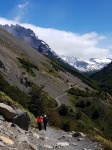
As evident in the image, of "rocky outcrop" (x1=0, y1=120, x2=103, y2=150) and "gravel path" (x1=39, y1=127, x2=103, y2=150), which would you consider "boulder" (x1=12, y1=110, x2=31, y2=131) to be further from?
"gravel path" (x1=39, y1=127, x2=103, y2=150)

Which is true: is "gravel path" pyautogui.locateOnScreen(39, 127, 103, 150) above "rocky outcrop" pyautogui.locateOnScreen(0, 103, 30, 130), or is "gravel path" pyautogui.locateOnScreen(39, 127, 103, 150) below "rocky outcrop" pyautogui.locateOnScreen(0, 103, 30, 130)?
below

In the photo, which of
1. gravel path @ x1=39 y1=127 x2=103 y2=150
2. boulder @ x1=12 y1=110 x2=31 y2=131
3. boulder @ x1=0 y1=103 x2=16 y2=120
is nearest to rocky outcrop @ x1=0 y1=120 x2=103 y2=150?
gravel path @ x1=39 y1=127 x2=103 y2=150

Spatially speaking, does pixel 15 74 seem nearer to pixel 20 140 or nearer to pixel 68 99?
pixel 68 99

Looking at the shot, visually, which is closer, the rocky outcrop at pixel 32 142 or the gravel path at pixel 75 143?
the rocky outcrop at pixel 32 142

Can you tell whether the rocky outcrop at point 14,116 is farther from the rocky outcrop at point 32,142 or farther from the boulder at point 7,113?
the rocky outcrop at point 32,142

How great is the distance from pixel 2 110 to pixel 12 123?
1.81 metres

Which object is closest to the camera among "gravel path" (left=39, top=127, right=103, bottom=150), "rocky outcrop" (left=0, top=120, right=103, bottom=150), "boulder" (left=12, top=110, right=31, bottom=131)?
"rocky outcrop" (left=0, top=120, right=103, bottom=150)

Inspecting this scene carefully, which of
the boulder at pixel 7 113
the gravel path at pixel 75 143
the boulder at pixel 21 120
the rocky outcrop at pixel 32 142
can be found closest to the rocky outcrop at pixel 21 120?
the boulder at pixel 21 120

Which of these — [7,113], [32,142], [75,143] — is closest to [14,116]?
[7,113]

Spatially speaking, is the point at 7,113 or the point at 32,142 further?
the point at 7,113

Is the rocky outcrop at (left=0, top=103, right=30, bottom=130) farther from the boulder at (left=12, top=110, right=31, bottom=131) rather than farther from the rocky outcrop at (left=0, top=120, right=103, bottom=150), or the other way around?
the rocky outcrop at (left=0, top=120, right=103, bottom=150)

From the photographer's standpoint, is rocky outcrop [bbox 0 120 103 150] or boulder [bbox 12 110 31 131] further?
boulder [bbox 12 110 31 131]

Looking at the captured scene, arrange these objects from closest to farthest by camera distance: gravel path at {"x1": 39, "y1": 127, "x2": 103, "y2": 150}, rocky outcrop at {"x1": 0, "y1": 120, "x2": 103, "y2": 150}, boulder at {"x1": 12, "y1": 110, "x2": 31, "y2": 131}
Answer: rocky outcrop at {"x1": 0, "y1": 120, "x2": 103, "y2": 150} → gravel path at {"x1": 39, "y1": 127, "x2": 103, "y2": 150} → boulder at {"x1": 12, "y1": 110, "x2": 31, "y2": 131}

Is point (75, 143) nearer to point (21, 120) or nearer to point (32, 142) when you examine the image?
point (32, 142)
